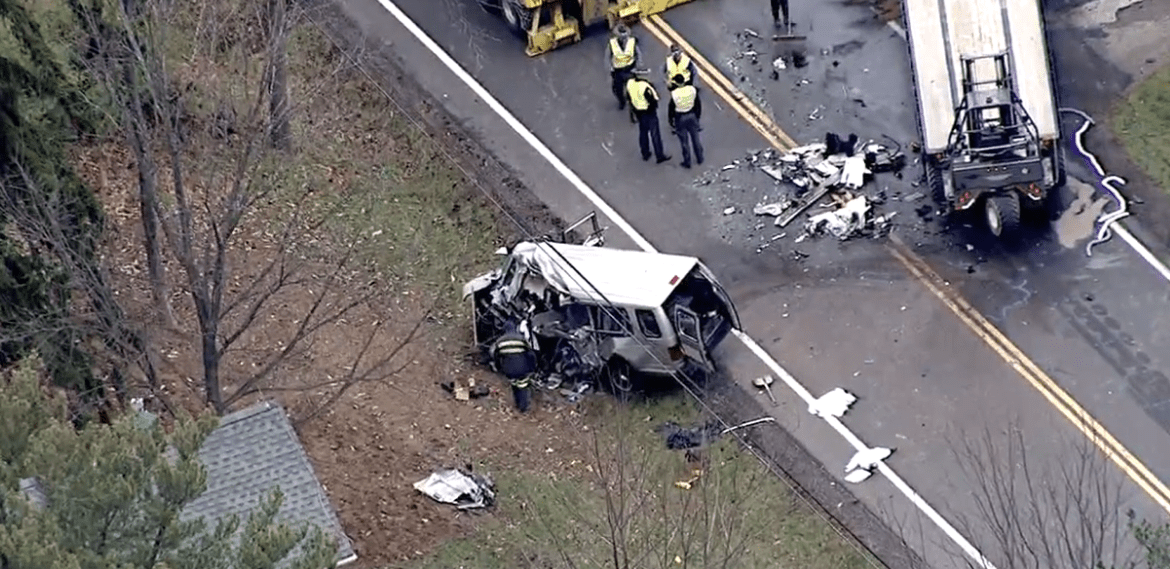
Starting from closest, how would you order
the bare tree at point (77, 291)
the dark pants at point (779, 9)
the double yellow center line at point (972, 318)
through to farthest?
the bare tree at point (77, 291) → the double yellow center line at point (972, 318) → the dark pants at point (779, 9)

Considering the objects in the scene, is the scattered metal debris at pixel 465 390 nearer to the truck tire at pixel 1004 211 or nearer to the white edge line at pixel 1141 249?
the truck tire at pixel 1004 211

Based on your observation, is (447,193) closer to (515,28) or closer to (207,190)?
(515,28)

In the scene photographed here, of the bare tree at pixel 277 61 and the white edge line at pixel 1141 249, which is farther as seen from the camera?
the white edge line at pixel 1141 249

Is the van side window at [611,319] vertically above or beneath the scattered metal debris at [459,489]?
above

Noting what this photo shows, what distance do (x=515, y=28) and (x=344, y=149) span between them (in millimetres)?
3248

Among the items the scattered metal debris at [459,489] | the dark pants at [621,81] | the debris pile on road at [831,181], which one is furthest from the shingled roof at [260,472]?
the dark pants at [621,81]

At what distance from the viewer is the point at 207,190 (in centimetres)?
2366

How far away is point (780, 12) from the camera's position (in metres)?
33.8

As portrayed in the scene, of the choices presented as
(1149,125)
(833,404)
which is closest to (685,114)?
(833,404)

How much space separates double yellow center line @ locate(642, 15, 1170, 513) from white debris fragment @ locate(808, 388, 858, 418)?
187cm

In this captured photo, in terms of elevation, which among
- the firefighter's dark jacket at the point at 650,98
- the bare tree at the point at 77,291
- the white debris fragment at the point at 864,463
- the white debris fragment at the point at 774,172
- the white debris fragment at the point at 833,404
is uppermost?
the bare tree at the point at 77,291

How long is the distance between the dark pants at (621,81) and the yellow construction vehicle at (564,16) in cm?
129

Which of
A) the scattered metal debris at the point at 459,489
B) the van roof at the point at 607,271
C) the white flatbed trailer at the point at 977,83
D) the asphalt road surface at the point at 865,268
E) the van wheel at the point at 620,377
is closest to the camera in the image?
the scattered metal debris at the point at 459,489

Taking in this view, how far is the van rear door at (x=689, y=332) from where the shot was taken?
28219 mm
